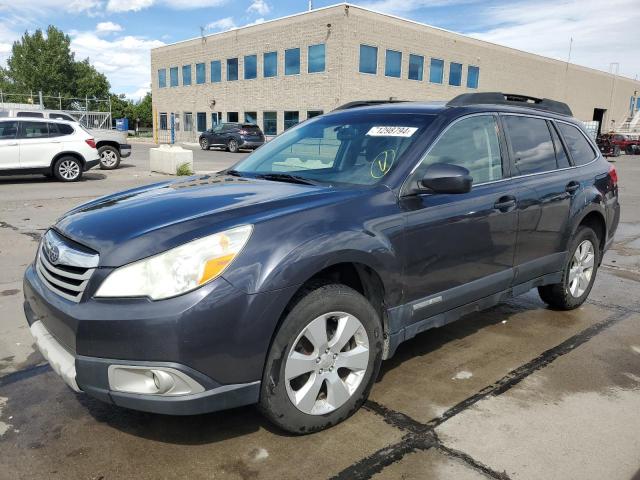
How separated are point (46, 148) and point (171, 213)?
12319mm

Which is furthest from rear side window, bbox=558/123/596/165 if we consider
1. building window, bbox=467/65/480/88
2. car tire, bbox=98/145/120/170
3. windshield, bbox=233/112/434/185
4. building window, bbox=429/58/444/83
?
building window, bbox=467/65/480/88

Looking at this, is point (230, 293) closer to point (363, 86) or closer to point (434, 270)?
point (434, 270)

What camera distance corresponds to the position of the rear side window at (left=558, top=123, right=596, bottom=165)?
15.3ft

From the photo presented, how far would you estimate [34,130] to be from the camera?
13094 millimetres

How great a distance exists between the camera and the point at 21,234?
7574mm

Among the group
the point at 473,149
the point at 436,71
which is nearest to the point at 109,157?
the point at 473,149

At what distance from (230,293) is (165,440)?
1.00 m

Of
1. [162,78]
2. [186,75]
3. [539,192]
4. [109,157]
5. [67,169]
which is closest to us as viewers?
[539,192]

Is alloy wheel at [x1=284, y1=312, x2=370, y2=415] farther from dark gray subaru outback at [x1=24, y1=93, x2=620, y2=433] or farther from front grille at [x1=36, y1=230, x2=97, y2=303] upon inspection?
front grille at [x1=36, y1=230, x2=97, y2=303]

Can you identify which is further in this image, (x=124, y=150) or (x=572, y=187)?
(x=124, y=150)

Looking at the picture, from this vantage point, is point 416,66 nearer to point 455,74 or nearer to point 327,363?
point 455,74

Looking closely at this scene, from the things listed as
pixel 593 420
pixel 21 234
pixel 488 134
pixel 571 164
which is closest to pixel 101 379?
pixel 593 420

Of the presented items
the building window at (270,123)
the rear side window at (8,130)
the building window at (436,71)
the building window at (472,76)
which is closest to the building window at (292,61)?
the building window at (270,123)

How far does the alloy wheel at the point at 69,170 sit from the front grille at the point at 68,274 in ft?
39.3
